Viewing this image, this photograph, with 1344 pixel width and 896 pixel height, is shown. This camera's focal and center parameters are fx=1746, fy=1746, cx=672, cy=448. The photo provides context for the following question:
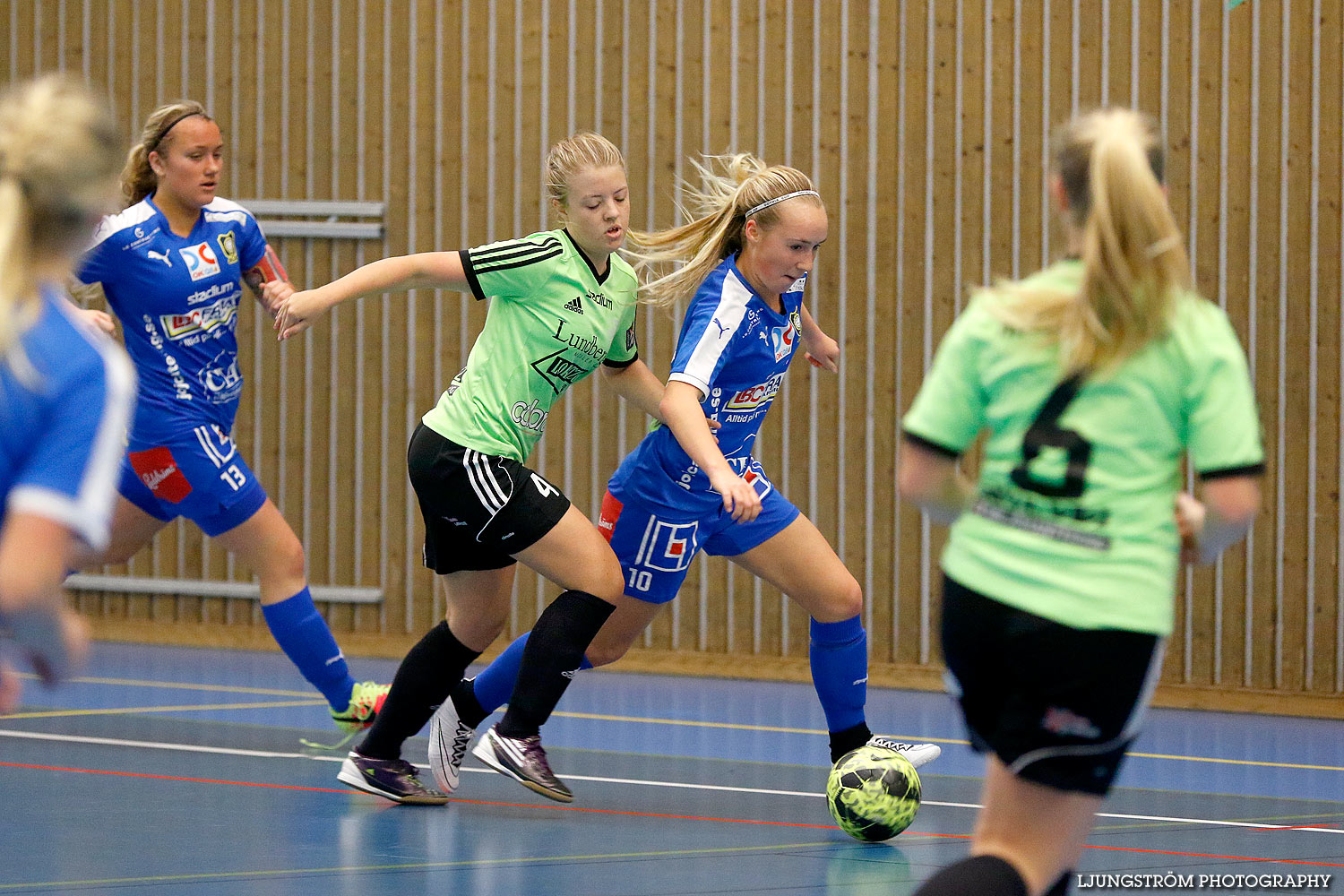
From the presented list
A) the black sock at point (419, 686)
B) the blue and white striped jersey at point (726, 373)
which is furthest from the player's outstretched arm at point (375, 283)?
the black sock at point (419, 686)

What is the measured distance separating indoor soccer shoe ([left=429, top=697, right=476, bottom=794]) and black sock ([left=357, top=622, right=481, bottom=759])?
43 mm

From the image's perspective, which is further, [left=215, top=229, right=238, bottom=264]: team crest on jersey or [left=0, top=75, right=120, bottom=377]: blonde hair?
[left=215, top=229, right=238, bottom=264]: team crest on jersey

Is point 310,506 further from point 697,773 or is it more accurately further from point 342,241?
point 697,773

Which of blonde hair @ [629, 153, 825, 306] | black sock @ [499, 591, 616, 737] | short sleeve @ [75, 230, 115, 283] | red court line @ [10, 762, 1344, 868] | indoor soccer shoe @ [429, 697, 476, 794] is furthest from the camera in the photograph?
short sleeve @ [75, 230, 115, 283]

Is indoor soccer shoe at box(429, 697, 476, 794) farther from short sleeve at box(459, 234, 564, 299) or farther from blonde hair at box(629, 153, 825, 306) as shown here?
blonde hair at box(629, 153, 825, 306)

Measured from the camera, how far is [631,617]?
4.72 metres

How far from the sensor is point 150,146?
5.37m

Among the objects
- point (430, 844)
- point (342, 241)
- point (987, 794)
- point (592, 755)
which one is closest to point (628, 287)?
point (430, 844)

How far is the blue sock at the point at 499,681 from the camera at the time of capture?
468 cm

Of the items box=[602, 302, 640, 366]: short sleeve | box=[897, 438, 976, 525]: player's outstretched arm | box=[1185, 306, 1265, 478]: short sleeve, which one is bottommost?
box=[897, 438, 976, 525]: player's outstretched arm

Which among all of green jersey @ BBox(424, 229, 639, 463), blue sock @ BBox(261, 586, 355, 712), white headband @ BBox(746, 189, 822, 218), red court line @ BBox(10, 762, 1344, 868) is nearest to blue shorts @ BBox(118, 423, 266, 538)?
blue sock @ BBox(261, 586, 355, 712)

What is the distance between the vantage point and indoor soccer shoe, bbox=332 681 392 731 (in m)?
5.38

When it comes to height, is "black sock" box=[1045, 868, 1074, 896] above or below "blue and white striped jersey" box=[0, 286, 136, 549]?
below

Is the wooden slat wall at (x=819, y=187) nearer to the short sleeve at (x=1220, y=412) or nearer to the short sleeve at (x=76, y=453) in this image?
the short sleeve at (x=1220, y=412)
